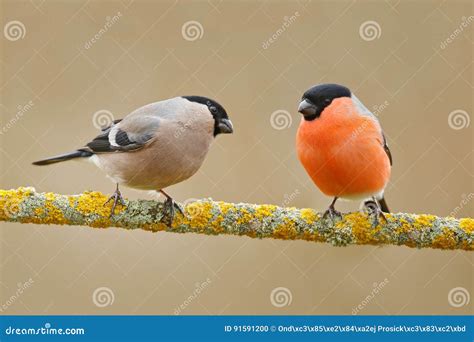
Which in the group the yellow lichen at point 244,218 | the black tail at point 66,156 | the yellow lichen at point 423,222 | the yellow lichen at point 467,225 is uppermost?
the yellow lichen at point 467,225

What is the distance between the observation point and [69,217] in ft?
9.97

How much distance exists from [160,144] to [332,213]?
38.3 inches

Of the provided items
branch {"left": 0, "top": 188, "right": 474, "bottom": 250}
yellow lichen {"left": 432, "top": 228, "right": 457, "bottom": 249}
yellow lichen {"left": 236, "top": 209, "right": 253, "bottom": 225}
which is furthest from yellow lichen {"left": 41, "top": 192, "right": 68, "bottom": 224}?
yellow lichen {"left": 432, "top": 228, "right": 457, "bottom": 249}

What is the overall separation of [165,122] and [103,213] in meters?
0.75

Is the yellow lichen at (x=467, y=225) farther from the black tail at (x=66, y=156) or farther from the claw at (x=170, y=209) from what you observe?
the black tail at (x=66, y=156)

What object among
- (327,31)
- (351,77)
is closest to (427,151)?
(351,77)

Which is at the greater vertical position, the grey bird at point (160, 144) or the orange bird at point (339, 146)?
the orange bird at point (339, 146)

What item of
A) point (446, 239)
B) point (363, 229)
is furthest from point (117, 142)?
point (446, 239)

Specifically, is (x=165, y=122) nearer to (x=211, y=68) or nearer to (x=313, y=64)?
(x=211, y=68)

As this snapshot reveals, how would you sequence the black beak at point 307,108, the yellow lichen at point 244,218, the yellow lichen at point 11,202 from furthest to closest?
the black beak at point 307,108, the yellow lichen at point 244,218, the yellow lichen at point 11,202

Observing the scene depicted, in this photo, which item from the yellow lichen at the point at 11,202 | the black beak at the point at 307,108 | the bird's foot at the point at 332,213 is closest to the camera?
the yellow lichen at the point at 11,202

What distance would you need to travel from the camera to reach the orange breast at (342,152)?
353cm

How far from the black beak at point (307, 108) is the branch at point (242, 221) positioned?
56 centimetres

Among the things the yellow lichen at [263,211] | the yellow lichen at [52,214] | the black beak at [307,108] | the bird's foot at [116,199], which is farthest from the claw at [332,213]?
the yellow lichen at [52,214]
